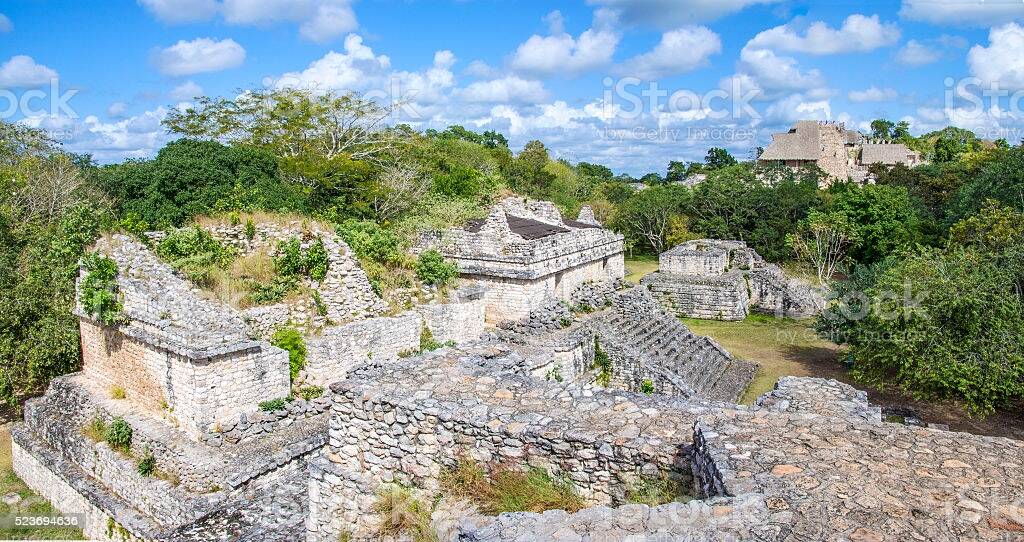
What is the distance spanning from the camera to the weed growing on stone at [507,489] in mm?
5328

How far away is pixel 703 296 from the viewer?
77.3ft

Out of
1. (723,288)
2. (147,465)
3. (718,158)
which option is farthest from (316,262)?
(718,158)

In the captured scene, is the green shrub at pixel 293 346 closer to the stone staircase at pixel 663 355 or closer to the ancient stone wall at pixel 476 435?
the ancient stone wall at pixel 476 435

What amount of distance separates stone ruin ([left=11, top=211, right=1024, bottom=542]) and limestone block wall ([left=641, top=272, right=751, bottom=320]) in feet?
33.6

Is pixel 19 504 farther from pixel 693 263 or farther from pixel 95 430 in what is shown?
pixel 693 263

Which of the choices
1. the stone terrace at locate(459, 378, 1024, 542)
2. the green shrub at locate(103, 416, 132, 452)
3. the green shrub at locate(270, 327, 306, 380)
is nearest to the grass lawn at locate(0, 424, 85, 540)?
the green shrub at locate(103, 416, 132, 452)

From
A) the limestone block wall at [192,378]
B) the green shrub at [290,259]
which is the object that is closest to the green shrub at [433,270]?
the green shrub at [290,259]

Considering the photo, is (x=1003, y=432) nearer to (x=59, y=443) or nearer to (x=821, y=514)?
(x=821, y=514)

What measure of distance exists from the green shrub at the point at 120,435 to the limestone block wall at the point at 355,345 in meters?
2.35

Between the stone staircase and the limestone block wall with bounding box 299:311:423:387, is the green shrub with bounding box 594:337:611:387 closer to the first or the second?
the stone staircase

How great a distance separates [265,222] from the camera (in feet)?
40.5

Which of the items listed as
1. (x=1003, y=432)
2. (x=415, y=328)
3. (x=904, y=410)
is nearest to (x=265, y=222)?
(x=415, y=328)

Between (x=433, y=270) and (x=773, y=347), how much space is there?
10853 mm

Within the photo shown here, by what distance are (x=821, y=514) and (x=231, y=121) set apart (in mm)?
22947
